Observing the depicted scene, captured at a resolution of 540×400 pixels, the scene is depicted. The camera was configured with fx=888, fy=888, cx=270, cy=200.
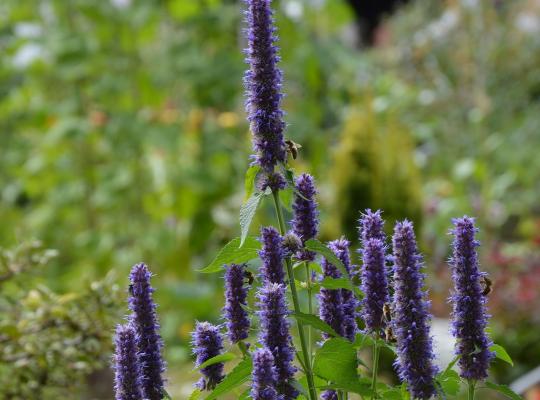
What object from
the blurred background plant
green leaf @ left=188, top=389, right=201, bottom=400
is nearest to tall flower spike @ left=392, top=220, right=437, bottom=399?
green leaf @ left=188, top=389, right=201, bottom=400

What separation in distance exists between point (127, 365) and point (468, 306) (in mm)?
486

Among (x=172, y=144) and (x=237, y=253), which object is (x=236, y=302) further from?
(x=172, y=144)

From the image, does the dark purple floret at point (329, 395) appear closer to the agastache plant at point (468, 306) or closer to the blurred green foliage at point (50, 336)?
the agastache plant at point (468, 306)

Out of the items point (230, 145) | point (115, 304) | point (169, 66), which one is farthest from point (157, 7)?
point (115, 304)

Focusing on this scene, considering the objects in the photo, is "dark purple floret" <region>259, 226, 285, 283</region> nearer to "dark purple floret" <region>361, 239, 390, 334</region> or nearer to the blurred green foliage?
"dark purple floret" <region>361, 239, 390, 334</region>

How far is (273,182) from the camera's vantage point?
132cm

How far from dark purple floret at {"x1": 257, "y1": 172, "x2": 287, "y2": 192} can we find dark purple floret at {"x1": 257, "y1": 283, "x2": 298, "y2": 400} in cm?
17

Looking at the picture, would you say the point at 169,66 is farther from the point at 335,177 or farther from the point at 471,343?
the point at 471,343

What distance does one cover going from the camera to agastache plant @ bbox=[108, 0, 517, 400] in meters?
1.21

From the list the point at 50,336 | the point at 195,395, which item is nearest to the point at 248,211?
the point at 195,395

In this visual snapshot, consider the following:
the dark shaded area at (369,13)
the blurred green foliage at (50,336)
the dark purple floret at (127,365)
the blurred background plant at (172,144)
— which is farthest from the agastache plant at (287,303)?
the dark shaded area at (369,13)

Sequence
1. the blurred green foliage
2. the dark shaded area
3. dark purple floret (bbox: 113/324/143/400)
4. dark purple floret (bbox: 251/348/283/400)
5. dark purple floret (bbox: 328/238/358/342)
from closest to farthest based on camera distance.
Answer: dark purple floret (bbox: 251/348/283/400), dark purple floret (bbox: 113/324/143/400), dark purple floret (bbox: 328/238/358/342), the blurred green foliage, the dark shaded area

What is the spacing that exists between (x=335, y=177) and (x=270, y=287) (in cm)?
527

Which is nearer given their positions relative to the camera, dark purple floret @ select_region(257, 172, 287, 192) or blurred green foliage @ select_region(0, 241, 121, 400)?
dark purple floret @ select_region(257, 172, 287, 192)
